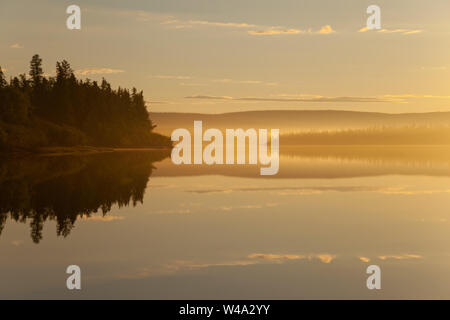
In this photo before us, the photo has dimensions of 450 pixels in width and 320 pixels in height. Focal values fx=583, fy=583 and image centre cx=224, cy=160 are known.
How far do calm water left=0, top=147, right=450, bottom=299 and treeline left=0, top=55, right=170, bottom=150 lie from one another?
94.2 metres

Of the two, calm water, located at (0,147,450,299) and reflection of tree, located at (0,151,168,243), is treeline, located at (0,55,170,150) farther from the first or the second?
calm water, located at (0,147,450,299)

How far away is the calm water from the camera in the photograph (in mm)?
15711

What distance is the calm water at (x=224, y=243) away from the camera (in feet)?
51.5

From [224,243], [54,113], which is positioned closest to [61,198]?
[224,243]

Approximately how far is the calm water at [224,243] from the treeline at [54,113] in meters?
94.2

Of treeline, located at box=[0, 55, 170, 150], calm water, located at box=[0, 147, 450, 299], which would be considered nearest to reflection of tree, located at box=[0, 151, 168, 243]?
calm water, located at box=[0, 147, 450, 299]

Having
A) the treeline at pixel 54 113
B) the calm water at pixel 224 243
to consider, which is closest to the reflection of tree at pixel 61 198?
the calm water at pixel 224 243

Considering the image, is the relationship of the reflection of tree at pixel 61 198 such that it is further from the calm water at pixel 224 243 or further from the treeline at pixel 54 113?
the treeline at pixel 54 113

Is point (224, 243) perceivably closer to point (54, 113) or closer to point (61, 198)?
point (61, 198)

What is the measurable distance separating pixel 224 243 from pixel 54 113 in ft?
522

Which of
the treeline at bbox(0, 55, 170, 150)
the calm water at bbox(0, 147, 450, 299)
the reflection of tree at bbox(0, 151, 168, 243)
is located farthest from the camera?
the treeline at bbox(0, 55, 170, 150)

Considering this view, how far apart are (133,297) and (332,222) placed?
13804mm
